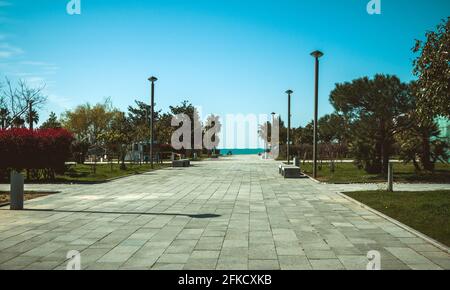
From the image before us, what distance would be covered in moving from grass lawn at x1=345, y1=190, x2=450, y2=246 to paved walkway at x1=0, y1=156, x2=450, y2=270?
464 mm

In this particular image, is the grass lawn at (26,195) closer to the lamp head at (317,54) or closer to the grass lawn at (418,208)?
the grass lawn at (418,208)

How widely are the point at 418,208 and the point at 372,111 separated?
10860 millimetres

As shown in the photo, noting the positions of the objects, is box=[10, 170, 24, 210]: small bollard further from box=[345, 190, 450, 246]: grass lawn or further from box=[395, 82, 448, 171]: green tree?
box=[395, 82, 448, 171]: green tree

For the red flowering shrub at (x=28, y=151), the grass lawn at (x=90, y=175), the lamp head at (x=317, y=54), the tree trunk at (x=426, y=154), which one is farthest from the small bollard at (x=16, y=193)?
the tree trunk at (x=426, y=154)

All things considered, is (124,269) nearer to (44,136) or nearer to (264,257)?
(264,257)

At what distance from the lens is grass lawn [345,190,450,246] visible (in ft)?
25.7

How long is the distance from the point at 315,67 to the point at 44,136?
576 inches

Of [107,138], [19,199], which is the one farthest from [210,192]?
[107,138]

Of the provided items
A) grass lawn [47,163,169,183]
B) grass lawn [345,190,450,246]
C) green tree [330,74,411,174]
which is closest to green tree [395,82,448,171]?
green tree [330,74,411,174]

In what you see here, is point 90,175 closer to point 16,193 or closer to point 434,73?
point 16,193

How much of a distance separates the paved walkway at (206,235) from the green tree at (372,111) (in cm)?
920

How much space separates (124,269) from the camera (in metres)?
5.36

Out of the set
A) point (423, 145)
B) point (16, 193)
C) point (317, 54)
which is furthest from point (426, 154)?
point (16, 193)

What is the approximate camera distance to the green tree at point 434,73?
395 inches
